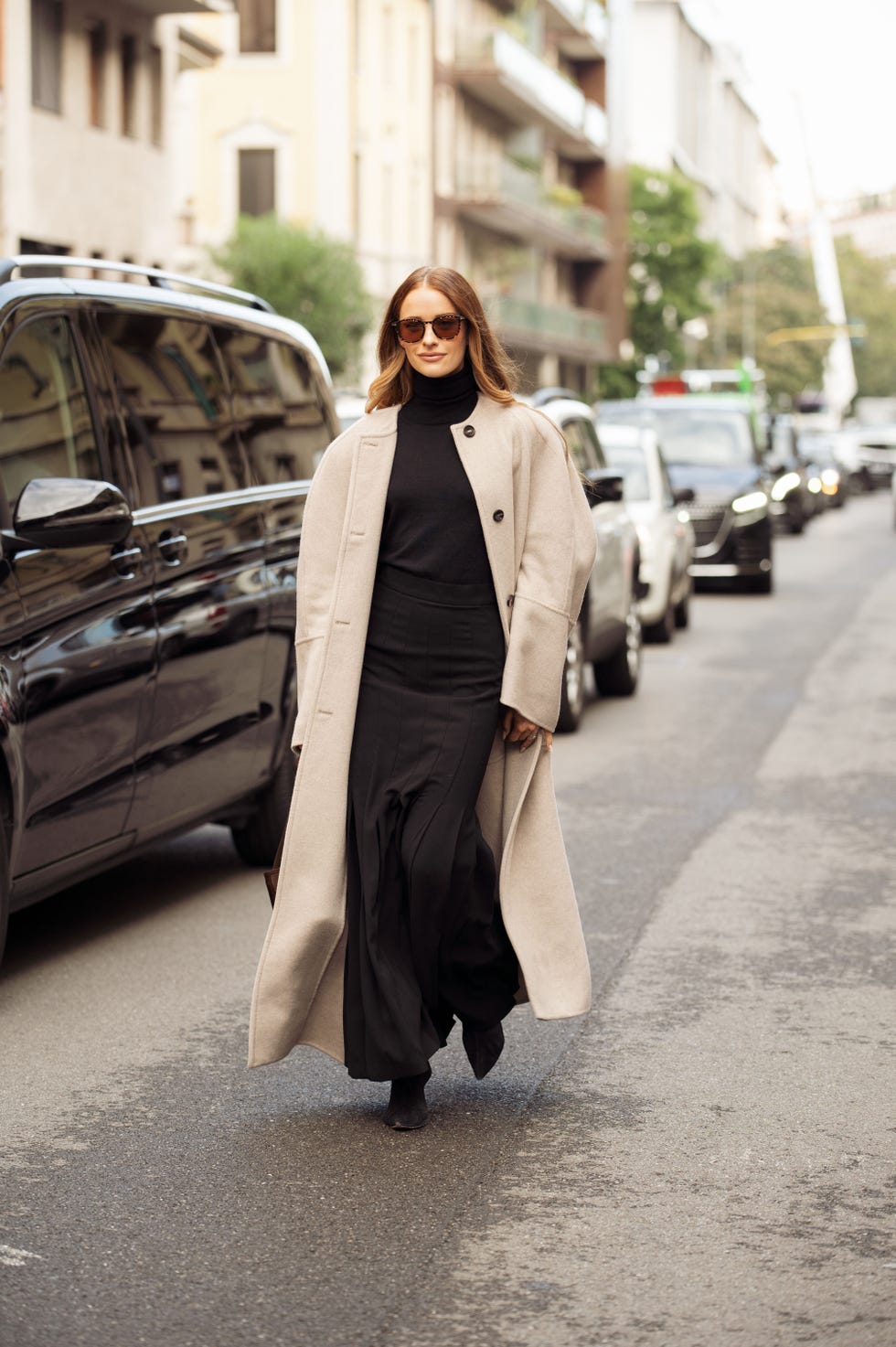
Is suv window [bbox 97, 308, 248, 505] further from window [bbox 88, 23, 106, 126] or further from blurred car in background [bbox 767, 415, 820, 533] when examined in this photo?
blurred car in background [bbox 767, 415, 820, 533]

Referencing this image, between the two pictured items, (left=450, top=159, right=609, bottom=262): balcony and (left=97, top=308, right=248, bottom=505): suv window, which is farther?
(left=450, top=159, right=609, bottom=262): balcony

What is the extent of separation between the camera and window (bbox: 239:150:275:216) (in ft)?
153

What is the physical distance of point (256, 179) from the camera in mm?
46688

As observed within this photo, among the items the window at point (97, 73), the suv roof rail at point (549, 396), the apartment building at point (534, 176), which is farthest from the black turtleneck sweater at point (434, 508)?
the apartment building at point (534, 176)

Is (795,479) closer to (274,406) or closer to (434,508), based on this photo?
(274,406)

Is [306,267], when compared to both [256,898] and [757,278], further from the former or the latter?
[757,278]

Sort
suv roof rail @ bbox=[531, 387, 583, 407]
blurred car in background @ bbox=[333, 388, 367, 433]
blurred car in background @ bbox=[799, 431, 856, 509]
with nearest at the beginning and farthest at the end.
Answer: suv roof rail @ bbox=[531, 387, 583, 407] → blurred car in background @ bbox=[333, 388, 367, 433] → blurred car in background @ bbox=[799, 431, 856, 509]

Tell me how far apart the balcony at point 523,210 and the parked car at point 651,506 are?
1502 inches

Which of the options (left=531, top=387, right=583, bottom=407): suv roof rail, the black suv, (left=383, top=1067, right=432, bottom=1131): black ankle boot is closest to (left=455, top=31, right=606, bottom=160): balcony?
(left=531, top=387, right=583, bottom=407): suv roof rail

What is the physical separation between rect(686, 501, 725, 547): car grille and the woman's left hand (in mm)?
17984

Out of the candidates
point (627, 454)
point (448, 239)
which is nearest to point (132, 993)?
point (627, 454)

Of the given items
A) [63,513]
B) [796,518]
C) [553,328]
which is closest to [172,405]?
[63,513]

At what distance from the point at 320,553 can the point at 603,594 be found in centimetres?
869

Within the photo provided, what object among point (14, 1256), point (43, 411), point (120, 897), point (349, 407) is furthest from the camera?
point (349, 407)
